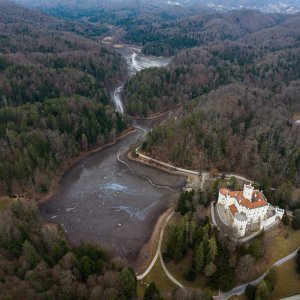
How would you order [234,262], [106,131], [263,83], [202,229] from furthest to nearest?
[263,83], [106,131], [202,229], [234,262]

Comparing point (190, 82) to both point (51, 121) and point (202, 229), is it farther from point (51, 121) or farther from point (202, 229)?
point (202, 229)

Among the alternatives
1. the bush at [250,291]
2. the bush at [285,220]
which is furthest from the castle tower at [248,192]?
the bush at [250,291]

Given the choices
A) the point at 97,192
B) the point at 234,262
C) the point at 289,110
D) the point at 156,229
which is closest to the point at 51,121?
the point at 97,192

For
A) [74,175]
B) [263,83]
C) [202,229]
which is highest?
[263,83]

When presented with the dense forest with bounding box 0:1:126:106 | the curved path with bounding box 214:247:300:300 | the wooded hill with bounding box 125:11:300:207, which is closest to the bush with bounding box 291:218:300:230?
the wooded hill with bounding box 125:11:300:207

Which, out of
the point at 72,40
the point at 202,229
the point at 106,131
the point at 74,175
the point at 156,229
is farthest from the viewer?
the point at 72,40

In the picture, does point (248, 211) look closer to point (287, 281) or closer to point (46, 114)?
point (287, 281)
